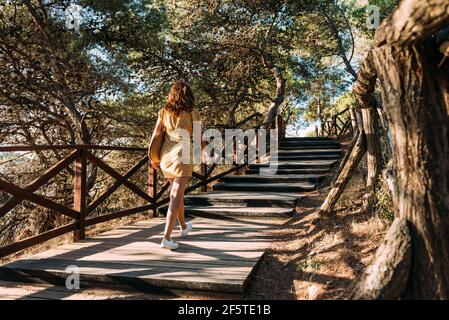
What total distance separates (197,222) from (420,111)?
13.5 ft

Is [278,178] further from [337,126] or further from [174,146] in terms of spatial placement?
[337,126]

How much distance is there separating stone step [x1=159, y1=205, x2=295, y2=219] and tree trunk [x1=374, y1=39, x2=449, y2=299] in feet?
11.5

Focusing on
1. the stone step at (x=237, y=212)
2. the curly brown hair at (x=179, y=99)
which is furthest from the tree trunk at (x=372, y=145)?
the curly brown hair at (x=179, y=99)

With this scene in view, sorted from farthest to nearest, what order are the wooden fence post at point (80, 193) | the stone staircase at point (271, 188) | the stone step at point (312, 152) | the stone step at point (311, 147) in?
the stone step at point (311, 147)
the stone step at point (312, 152)
the stone staircase at point (271, 188)
the wooden fence post at point (80, 193)

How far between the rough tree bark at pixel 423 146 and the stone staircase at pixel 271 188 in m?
3.50

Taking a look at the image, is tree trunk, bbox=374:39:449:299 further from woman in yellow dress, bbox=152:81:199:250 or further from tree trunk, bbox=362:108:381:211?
tree trunk, bbox=362:108:381:211

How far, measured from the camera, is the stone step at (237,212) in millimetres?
5883

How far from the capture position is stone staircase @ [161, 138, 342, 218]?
624cm

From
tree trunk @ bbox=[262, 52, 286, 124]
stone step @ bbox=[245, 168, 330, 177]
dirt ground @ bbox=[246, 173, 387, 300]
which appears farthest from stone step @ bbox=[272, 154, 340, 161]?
dirt ground @ bbox=[246, 173, 387, 300]

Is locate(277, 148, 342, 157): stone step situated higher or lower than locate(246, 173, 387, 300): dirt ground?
higher

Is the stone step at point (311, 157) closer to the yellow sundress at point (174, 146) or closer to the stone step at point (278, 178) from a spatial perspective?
the stone step at point (278, 178)


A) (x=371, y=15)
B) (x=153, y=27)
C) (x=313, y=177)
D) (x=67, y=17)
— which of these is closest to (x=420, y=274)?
(x=313, y=177)

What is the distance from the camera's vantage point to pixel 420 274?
232cm

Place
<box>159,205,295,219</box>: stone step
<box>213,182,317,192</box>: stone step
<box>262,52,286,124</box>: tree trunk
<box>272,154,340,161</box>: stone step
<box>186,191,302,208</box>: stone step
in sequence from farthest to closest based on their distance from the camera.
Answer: <box>262,52,286,124</box>: tree trunk < <box>272,154,340,161</box>: stone step < <box>213,182,317,192</box>: stone step < <box>186,191,302,208</box>: stone step < <box>159,205,295,219</box>: stone step
